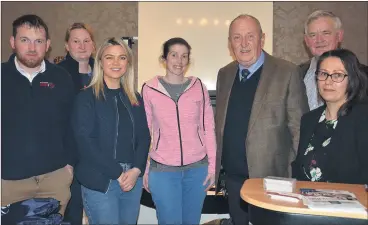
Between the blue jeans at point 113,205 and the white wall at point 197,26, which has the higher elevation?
the white wall at point 197,26

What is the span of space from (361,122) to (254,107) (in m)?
0.66

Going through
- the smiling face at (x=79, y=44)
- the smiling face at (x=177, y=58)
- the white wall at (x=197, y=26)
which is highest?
the white wall at (x=197, y=26)

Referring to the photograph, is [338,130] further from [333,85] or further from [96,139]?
[96,139]

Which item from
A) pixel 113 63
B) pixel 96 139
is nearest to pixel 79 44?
pixel 113 63

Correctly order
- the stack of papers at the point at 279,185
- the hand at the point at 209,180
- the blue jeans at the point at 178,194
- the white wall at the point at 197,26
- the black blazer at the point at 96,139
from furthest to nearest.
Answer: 1. the white wall at the point at 197,26
2. the hand at the point at 209,180
3. the blue jeans at the point at 178,194
4. the black blazer at the point at 96,139
5. the stack of papers at the point at 279,185

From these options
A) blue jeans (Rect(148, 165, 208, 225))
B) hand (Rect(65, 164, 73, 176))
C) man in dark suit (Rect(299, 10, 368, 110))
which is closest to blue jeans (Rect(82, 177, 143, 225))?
blue jeans (Rect(148, 165, 208, 225))

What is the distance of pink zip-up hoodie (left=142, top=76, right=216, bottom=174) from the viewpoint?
2441 mm

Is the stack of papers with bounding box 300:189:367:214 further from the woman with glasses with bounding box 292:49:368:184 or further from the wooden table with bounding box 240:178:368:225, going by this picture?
the woman with glasses with bounding box 292:49:368:184

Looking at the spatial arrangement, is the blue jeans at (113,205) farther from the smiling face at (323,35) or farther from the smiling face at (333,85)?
the smiling face at (323,35)

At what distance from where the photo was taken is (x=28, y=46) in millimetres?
2281

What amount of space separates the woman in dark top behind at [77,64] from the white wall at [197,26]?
1.27 metres

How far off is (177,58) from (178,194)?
937 millimetres

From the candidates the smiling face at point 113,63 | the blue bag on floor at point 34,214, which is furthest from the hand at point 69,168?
the smiling face at point 113,63

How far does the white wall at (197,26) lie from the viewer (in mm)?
4062
